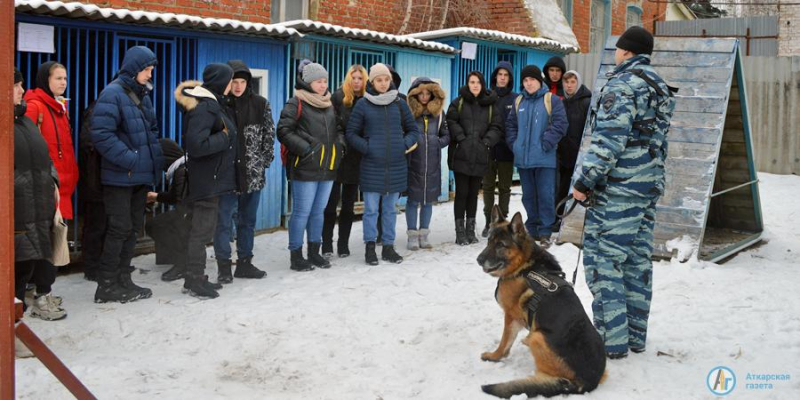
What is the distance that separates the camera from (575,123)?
8.41 metres

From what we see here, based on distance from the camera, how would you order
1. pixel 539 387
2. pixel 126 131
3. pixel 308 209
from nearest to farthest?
pixel 539 387 → pixel 126 131 → pixel 308 209

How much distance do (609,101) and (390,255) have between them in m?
3.48

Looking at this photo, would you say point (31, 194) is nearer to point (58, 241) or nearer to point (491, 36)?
point (58, 241)

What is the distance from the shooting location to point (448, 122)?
823 cm

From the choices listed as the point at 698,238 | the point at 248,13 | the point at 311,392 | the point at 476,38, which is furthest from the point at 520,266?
the point at 476,38

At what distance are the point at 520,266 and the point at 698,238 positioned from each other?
11.2 ft

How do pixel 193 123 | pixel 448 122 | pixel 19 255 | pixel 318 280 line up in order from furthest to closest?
pixel 448 122
pixel 318 280
pixel 193 123
pixel 19 255

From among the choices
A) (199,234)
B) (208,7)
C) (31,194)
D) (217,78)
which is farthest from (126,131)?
(208,7)

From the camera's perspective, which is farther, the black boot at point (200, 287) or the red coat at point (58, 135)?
the black boot at point (200, 287)

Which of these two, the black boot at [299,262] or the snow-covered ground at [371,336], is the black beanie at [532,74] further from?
the black boot at [299,262]

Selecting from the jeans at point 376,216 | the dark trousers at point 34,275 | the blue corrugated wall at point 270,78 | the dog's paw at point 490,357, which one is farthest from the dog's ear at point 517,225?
the blue corrugated wall at point 270,78

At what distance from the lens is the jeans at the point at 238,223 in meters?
6.41

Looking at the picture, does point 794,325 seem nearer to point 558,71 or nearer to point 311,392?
point 311,392

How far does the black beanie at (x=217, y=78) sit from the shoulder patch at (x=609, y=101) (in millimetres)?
3159
